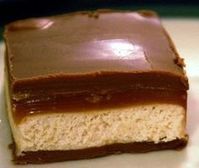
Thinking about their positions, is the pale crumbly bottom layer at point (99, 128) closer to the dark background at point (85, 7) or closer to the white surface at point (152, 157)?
the white surface at point (152, 157)

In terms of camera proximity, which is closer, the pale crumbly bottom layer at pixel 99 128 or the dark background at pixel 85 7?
the pale crumbly bottom layer at pixel 99 128

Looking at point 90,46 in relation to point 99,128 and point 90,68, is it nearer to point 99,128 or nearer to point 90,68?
point 90,68

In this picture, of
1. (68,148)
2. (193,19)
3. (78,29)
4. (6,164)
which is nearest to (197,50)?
(193,19)

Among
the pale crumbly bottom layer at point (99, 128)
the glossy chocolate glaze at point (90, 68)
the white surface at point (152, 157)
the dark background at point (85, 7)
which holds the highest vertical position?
the glossy chocolate glaze at point (90, 68)

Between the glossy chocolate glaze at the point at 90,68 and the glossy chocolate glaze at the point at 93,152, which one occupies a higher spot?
the glossy chocolate glaze at the point at 90,68

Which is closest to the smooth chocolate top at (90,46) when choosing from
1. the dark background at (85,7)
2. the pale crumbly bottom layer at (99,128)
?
the pale crumbly bottom layer at (99,128)

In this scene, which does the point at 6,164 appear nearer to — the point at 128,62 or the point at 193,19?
the point at 128,62

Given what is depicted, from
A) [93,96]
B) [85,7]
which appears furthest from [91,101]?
[85,7]

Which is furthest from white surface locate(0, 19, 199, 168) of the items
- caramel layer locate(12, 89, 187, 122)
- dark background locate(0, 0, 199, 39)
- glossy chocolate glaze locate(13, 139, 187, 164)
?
dark background locate(0, 0, 199, 39)
